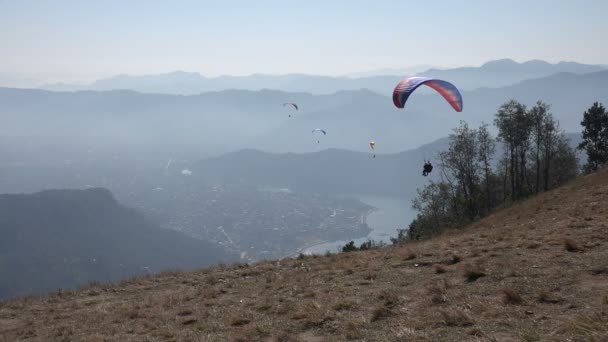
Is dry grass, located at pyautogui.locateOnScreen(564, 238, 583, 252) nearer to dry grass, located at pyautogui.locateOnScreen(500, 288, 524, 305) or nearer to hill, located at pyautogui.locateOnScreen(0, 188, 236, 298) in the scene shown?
dry grass, located at pyautogui.locateOnScreen(500, 288, 524, 305)

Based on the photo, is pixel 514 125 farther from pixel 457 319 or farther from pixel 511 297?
pixel 457 319

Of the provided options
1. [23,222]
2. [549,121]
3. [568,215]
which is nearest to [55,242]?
[23,222]

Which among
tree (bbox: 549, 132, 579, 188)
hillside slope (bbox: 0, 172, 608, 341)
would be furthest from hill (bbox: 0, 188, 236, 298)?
hillside slope (bbox: 0, 172, 608, 341)

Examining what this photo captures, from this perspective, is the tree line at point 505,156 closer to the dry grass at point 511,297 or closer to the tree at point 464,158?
the tree at point 464,158

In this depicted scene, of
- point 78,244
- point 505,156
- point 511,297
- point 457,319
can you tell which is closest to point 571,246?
point 511,297

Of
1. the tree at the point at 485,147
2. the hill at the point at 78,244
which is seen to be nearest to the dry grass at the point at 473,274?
the tree at the point at 485,147
